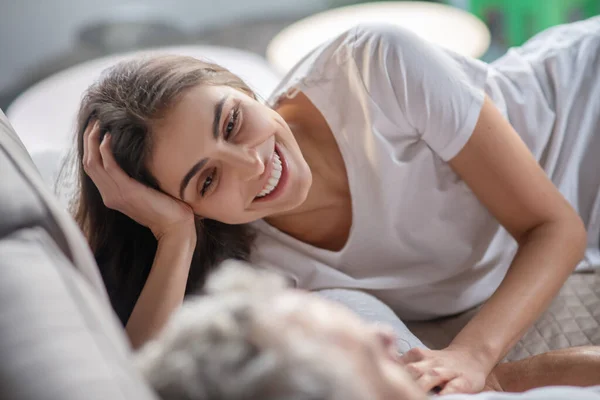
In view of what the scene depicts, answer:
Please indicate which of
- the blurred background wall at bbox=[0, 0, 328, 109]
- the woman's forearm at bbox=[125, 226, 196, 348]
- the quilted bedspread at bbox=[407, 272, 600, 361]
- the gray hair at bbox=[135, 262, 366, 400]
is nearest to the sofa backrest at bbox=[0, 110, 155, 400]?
the gray hair at bbox=[135, 262, 366, 400]

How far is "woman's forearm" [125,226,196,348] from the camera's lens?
1063 millimetres

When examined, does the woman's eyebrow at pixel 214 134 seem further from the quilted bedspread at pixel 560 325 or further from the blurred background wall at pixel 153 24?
the blurred background wall at pixel 153 24

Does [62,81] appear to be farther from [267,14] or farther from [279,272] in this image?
[279,272]

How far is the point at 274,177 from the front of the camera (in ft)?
3.74

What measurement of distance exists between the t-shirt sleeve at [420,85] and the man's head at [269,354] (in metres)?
0.66

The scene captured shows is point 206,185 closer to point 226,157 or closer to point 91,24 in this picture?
point 226,157

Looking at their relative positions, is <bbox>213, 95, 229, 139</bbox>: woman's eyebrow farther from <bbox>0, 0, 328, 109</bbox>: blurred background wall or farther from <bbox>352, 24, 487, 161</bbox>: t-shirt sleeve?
<bbox>0, 0, 328, 109</bbox>: blurred background wall

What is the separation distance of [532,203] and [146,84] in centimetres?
67

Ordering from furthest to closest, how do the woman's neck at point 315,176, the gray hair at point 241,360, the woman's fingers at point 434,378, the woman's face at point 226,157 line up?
the woman's neck at point 315,176
the woman's face at point 226,157
the woman's fingers at point 434,378
the gray hair at point 241,360

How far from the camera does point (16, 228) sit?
2.39ft

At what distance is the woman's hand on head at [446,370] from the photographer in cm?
95

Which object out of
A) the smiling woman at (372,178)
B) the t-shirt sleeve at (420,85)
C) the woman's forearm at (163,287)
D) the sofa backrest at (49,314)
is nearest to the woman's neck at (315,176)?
the smiling woman at (372,178)

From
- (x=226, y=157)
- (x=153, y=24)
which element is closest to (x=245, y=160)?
(x=226, y=157)

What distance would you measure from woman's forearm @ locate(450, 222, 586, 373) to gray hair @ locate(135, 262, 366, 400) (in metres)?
0.61
